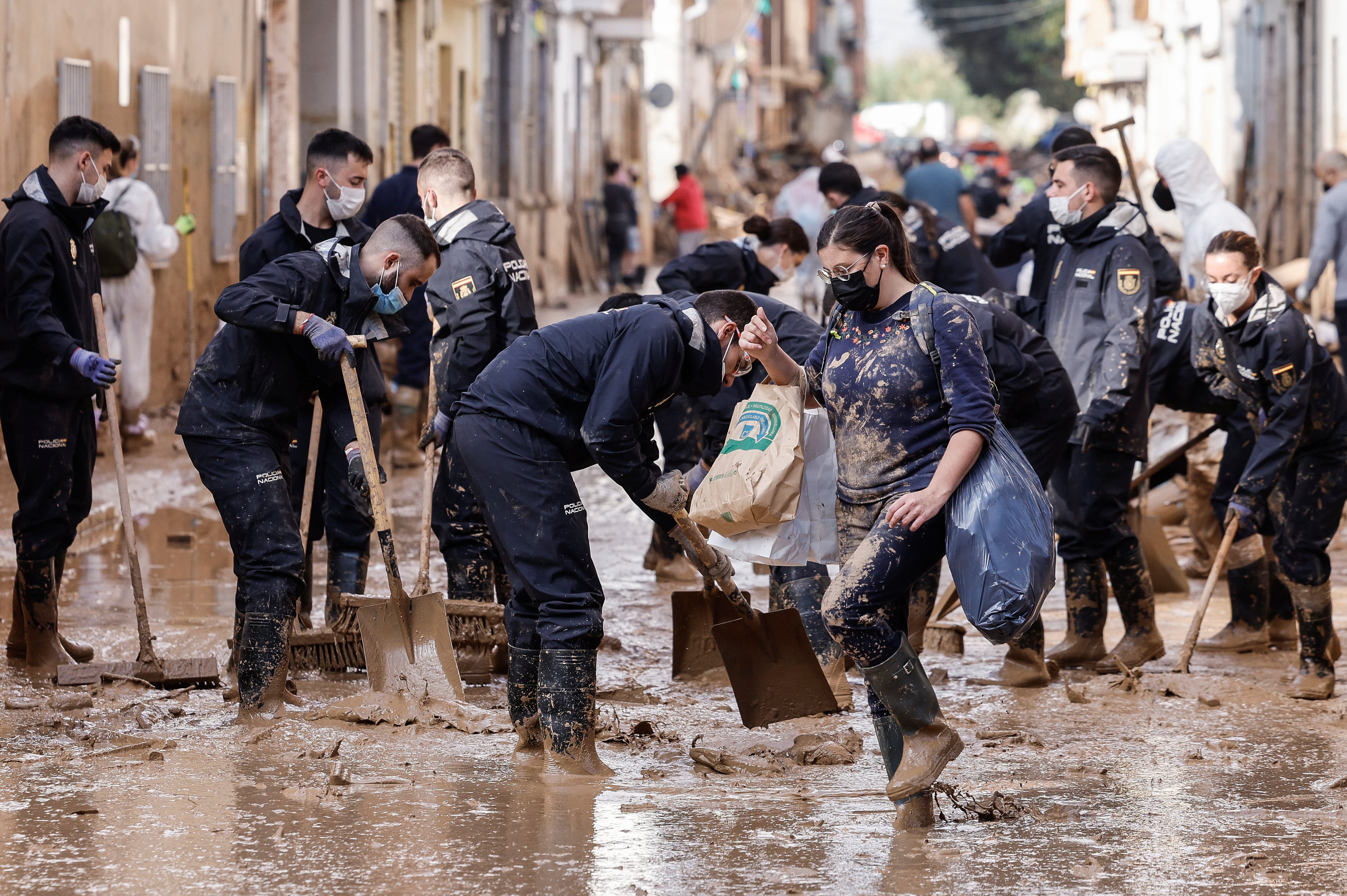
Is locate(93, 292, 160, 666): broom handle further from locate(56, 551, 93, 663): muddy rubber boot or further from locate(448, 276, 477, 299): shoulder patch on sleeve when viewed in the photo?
locate(448, 276, 477, 299): shoulder patch on sleeve

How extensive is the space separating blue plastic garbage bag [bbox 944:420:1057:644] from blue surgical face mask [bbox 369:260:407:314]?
205 centimetres

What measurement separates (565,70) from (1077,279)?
74.6 ft

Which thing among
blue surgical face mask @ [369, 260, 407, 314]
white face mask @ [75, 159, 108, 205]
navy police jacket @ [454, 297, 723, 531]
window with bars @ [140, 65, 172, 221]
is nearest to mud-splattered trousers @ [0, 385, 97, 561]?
white face mask @ [75, 159, 108, 205]

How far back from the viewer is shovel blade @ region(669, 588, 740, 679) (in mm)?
5750

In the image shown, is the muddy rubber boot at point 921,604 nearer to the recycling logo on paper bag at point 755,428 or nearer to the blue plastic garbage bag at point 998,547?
the recycling logo on paper bag at point 755,428

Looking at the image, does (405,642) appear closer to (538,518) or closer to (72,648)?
(538,518)

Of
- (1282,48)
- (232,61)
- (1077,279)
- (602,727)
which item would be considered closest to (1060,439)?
(1077,279)

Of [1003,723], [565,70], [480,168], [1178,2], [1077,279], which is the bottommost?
[1003,723]

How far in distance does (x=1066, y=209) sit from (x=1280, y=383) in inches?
44.9

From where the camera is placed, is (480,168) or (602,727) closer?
(602,727)

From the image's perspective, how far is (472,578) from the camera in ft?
21.1

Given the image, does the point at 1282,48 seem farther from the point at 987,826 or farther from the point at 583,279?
the point at 987,826

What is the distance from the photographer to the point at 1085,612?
6.62 metres

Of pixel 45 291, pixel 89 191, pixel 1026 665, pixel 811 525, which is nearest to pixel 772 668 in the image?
pixel 811 525
